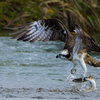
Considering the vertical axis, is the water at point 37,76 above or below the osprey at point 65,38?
below

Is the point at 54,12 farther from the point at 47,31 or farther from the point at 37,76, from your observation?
the point at 37,76

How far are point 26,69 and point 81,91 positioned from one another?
1.59 m

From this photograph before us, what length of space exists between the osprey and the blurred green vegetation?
16.9 ft

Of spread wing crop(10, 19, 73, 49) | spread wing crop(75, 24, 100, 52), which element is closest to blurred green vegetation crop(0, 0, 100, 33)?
spread wing crop(10, 19, 73, 49)

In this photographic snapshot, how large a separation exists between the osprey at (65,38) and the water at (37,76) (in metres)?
0.38

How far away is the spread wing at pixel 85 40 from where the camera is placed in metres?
4.56

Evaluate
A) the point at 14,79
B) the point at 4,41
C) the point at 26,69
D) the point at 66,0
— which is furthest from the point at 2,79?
the point at 66,0

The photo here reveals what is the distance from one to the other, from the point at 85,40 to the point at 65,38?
1183mm

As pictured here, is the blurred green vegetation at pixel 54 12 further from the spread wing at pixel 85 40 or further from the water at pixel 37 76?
the spread wing at pixel 85 40

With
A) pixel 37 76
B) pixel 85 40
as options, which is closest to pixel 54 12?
pixel 37 76

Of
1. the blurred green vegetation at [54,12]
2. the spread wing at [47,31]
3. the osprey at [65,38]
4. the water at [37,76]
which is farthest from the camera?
the blurred green vegetation at [54,12]

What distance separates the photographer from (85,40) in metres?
4.68

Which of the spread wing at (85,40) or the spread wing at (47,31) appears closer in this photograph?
the spread wing at (85,40)

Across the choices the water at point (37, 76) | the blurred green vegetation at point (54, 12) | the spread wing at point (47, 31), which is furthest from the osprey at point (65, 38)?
the blurred green vegetation at point (54, 12)
